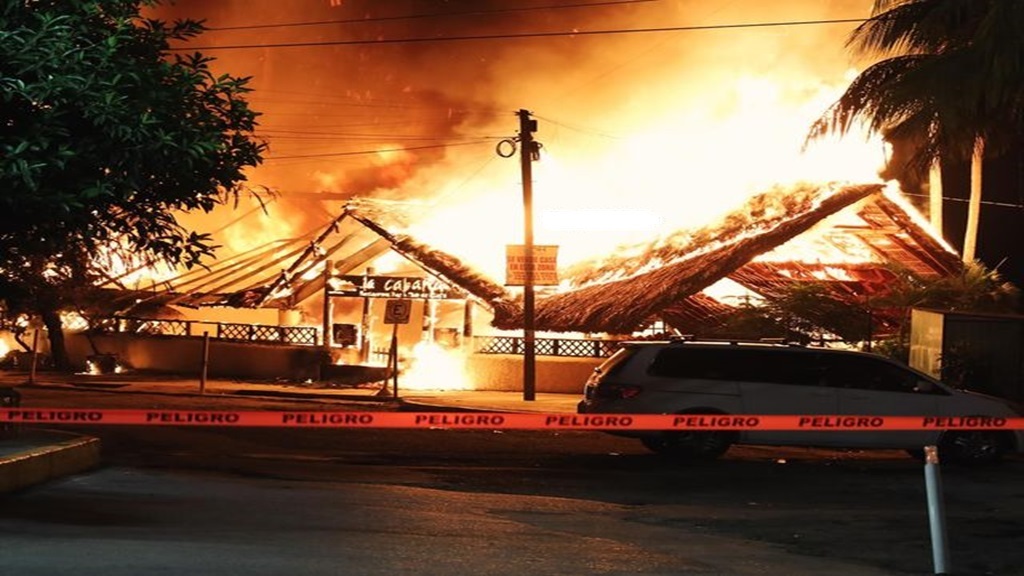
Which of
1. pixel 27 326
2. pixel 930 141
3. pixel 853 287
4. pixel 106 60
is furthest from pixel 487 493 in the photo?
pixel 27 326

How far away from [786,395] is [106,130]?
900 centimetres

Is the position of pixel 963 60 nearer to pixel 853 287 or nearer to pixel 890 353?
pixel 890 353

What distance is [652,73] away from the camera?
40031 mm

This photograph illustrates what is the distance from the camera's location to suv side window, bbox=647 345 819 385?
14.4 meters

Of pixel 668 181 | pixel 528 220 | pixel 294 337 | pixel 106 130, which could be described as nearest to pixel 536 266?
pixel 528 220

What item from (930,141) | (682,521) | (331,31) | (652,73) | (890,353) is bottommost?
(682,521)

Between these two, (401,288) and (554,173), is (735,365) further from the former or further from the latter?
(554,173)

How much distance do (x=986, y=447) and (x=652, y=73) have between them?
27.3 meters

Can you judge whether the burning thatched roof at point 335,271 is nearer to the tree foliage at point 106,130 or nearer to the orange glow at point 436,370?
the orange glow at point 436,370

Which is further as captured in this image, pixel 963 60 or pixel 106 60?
pixel 963 60

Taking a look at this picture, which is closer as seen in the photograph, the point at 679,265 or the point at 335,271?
the point at 679,265

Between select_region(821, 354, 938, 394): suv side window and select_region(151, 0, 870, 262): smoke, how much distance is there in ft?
41.7

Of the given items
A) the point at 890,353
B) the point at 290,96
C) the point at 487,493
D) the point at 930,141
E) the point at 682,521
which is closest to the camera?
the point at 682,521

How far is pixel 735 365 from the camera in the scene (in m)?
14.4
